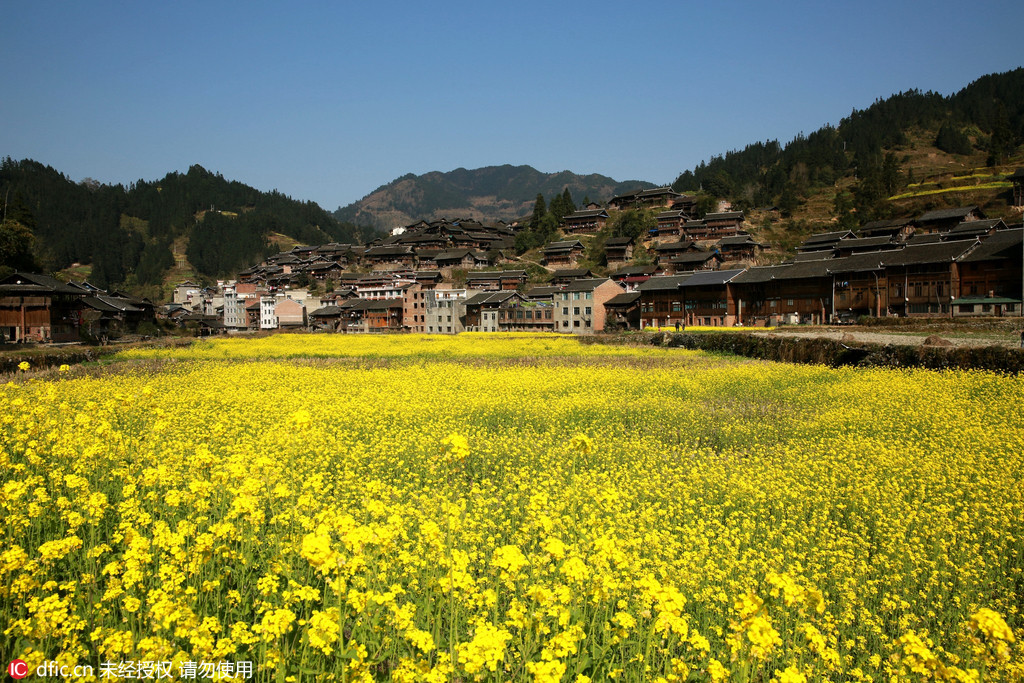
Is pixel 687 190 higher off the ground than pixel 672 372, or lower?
higher

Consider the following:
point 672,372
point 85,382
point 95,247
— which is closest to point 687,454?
point 672,372

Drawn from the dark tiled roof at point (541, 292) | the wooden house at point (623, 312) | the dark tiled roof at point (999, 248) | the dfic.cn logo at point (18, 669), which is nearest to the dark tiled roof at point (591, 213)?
the dark tiled roof at point (541, 292)

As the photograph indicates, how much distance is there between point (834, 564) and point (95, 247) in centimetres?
14199

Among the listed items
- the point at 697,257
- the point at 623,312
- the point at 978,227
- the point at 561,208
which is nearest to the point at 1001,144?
the point at 978,227

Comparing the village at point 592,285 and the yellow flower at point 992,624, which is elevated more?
the village at point 592,285

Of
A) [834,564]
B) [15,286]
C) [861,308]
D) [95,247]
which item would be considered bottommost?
[834,564]

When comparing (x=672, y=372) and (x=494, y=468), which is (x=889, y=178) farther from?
(x=494, y=468)

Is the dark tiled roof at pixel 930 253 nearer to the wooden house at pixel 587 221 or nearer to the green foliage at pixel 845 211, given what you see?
the green foliage at pixel 845 211

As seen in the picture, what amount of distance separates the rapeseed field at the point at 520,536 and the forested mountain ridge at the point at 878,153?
3004 inches

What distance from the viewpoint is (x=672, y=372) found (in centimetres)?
1966

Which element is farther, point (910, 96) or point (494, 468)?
point (910, 96)

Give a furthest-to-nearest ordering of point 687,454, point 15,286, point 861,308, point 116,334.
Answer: point 116,334 → point 861,308 → point 15,286 → point 687,454

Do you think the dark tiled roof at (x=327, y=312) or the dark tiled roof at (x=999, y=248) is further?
the dark tiled roof at (x=327, y=312)

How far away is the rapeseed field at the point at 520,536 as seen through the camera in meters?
3.20
